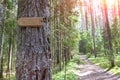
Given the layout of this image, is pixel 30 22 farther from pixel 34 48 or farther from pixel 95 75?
pixel 95 75

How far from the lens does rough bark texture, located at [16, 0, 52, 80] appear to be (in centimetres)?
323

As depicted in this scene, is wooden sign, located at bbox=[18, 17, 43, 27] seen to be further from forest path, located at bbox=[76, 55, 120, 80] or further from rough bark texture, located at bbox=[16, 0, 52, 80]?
forest path, located at bbox=[76, 55, 120, 80]

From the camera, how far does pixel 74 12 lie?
47.9 feet

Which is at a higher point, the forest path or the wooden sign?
the wooden sign

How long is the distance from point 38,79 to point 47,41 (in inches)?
21.8

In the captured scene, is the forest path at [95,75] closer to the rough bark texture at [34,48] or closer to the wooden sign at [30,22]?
the rough bark texture at [34,48]

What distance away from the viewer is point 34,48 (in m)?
3.25

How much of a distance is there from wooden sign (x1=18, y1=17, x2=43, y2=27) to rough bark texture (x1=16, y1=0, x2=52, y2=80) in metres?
0.05

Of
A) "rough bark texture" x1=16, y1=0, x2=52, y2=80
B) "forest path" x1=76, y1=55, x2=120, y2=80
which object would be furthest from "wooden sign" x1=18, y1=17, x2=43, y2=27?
"forest path" x1=76, y1=55, x2=120, y2=80

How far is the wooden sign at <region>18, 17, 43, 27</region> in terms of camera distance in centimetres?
328

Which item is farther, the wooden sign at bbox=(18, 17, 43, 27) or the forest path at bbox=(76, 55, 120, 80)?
the forest path at bbox=(76, 55, 120, 80)

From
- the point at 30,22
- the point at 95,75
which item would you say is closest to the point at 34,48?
the point at 30,22

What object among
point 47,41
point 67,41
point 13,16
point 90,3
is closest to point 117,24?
point 67,41

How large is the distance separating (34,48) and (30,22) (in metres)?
0.37
